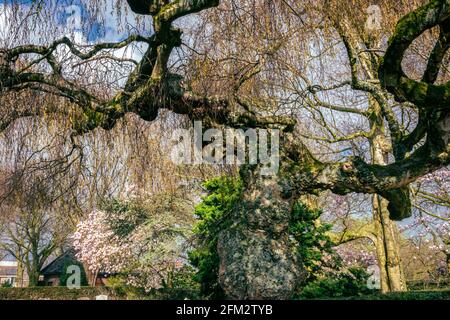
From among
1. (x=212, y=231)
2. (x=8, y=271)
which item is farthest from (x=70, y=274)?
(x=8, y=271)

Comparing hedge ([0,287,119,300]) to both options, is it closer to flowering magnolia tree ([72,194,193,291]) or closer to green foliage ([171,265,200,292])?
flowering magnolia tree ([72,194,193,291])

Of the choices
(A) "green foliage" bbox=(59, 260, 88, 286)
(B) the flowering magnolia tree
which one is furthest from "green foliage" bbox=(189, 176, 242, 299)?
(A) "green foliage" bbox=(59, 260, 88, 286)

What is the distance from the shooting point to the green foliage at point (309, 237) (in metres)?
8.80

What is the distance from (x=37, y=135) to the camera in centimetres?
436

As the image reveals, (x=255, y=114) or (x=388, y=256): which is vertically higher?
(x=255, y=114)

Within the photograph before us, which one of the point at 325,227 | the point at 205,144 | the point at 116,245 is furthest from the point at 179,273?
the point at 205,144

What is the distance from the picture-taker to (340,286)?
8.99 m

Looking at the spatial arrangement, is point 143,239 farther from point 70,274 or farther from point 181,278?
point 70,274

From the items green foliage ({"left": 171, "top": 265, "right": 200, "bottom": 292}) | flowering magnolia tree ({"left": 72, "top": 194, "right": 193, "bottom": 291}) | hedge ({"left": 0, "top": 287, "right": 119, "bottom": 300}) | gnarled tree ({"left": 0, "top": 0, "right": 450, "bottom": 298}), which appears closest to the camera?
gnarled tree ({"left": 0, "top": 0, "right": 450, "bottom": 298})

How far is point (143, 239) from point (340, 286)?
941cm

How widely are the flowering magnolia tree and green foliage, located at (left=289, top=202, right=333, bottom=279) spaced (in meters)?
7.68

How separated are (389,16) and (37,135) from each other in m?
4.33

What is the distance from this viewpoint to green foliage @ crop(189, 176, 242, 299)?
26.6 ft

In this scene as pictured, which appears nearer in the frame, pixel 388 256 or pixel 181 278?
pixel 388 256
